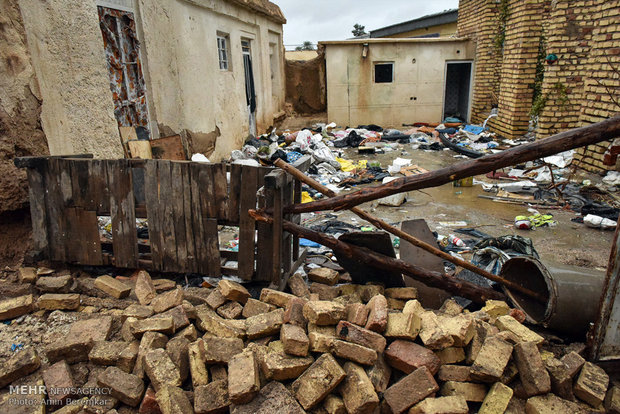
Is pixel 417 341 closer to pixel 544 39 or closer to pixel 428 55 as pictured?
pixel 544 39

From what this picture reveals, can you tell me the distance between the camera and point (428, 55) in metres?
13.6

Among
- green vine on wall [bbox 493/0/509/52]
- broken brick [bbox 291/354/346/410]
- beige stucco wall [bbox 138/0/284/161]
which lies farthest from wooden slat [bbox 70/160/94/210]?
green vine on wall [bbox 493/0/509/52]

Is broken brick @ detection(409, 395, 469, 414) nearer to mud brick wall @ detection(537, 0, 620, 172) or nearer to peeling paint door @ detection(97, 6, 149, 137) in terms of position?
peeling paint door @ detection(97, 6, 149, 137)

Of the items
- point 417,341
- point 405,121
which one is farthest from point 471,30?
point 417,341

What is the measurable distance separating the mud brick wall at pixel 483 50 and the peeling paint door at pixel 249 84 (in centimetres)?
755

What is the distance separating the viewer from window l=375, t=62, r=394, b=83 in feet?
45.9

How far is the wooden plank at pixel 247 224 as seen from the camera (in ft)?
10.2

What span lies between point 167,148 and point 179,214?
3199 mm

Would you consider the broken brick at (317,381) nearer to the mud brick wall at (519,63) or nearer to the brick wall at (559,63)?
the brick wall at (559,63)

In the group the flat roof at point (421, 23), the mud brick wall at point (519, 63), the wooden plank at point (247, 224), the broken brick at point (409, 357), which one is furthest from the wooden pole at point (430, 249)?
the flat roof at point (421, 23)

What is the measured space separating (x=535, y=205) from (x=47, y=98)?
6.89 metres

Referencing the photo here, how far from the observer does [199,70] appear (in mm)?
7570

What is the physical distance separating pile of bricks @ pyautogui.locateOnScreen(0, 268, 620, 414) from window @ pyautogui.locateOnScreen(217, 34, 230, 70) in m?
7.94

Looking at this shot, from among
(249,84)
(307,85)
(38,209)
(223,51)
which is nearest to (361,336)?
(38,209)
